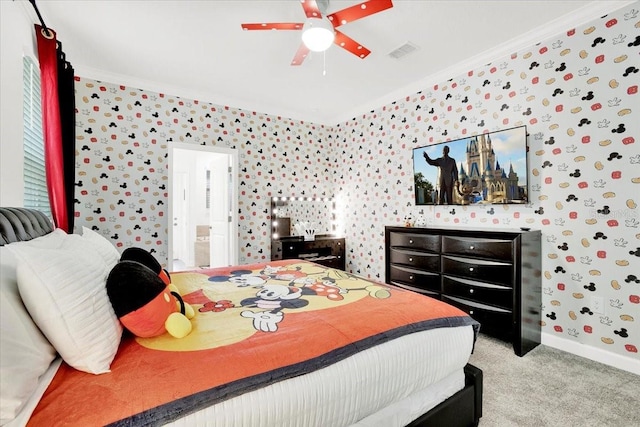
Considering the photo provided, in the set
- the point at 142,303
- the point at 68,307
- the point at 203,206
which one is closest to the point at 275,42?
the point at 142,303

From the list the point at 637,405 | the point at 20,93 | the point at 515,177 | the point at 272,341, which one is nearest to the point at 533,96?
the point at 515,177

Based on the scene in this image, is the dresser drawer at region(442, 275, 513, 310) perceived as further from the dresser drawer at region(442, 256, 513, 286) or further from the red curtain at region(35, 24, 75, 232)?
the red curtain at region(35, 24, 75, 232)

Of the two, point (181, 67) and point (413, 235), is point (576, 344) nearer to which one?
point (413, 235)

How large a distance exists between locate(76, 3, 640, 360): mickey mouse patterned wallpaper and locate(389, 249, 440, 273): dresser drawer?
0.58 meters

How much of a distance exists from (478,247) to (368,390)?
6.92 feet

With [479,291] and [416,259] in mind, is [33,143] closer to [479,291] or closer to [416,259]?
[416,259]

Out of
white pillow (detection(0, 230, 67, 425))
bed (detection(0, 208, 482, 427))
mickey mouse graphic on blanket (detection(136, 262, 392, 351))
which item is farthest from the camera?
mickey mouse graphic on blanket (detection(136, 262, 392, 351))

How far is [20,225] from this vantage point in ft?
4.68

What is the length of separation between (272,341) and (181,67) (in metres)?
3.38

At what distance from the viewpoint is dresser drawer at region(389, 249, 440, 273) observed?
3.24m

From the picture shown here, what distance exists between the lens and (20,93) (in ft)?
7.04

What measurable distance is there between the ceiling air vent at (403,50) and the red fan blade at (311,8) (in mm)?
1198

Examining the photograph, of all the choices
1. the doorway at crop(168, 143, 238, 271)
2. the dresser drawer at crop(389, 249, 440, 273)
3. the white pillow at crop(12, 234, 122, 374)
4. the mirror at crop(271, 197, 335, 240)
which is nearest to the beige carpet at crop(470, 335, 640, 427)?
the dresser drawer at crop(389, 249, 440, 273)

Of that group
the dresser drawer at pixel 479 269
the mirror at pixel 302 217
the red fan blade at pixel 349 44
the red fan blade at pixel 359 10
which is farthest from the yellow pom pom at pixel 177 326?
the mirror at pixel 302 217
